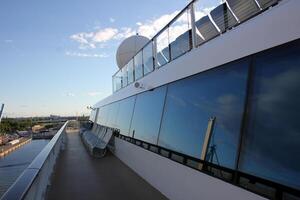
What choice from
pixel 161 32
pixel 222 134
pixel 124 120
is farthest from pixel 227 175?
pixel 124 120

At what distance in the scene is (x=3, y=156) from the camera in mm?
49344

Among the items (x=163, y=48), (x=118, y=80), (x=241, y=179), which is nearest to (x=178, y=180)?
(x=241, y=179)

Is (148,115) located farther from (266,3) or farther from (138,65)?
(266,3)

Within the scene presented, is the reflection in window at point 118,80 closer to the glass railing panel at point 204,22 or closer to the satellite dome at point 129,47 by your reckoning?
the satellite dome at point 129,47

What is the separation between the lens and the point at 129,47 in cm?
1897

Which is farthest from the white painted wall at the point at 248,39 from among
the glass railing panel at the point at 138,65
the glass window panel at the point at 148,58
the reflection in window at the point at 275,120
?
the glass railing panel at the point at 138,65

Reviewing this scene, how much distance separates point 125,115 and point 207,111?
25.0ft

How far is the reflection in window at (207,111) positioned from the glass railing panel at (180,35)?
0.70 meters

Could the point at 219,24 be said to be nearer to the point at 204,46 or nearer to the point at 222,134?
the point at 204,46

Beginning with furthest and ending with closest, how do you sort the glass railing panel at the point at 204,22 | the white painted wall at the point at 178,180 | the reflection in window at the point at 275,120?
the glass railing panel at the point at 204,22 → the white painted wall at the point at 178,180 → the reflection in window at the point at 275,120

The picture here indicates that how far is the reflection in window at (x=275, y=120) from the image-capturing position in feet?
10.8

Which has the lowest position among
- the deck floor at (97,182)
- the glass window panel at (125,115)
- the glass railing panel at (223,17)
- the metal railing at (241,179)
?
the deck floor at (97,182)

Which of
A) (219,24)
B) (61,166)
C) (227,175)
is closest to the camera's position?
(227,175)

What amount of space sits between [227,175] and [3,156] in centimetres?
5073
